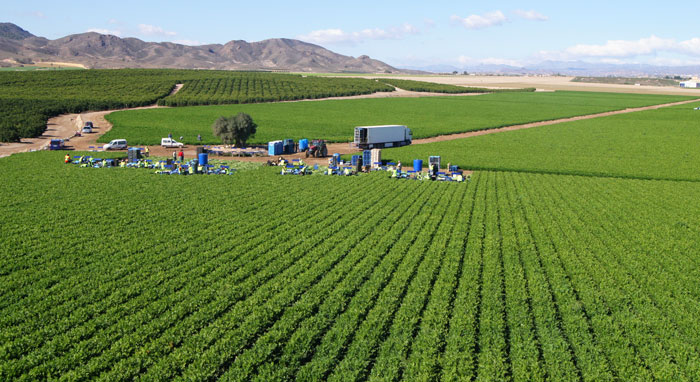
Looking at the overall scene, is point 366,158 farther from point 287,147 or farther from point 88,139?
point 88,139

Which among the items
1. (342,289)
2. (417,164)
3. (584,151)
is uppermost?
(584,151)

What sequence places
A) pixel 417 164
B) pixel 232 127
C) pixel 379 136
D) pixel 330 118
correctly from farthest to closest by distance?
pixel 330 118
pixel 379 136
pixel 232 127
pixel 417 164

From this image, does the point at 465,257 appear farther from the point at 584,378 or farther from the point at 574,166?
the point at 574,166

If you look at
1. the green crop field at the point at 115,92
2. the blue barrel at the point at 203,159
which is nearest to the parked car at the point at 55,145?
the green crop field at the point at 115,92

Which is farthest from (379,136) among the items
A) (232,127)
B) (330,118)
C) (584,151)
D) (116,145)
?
(330,118)

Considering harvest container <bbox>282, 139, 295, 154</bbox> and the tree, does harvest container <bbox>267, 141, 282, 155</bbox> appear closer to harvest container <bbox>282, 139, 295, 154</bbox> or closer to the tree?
harvest container <bbox>282, 139, 295, 154</bbox>

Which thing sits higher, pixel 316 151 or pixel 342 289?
pixel 316 151

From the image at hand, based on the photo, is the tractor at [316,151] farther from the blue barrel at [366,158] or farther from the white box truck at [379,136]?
the blue barrel at [366,158]

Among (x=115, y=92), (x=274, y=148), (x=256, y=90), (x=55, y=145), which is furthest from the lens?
(x=256, y=90)
